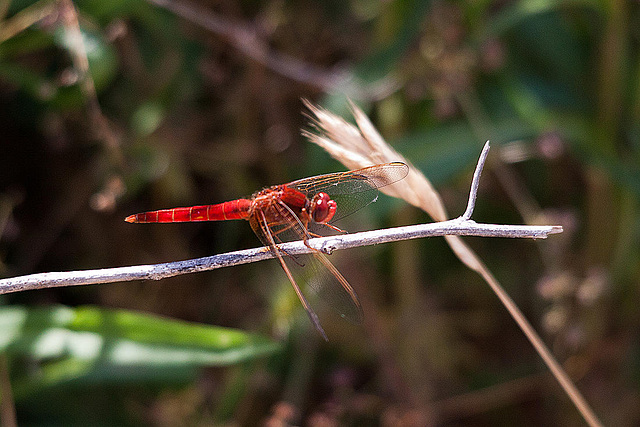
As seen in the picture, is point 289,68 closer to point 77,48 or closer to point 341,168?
point 341,168

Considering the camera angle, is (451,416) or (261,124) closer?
(451,416)

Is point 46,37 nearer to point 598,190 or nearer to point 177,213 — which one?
point 177,213

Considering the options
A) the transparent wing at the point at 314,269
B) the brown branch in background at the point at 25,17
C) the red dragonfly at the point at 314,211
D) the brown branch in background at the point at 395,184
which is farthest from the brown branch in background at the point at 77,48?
the brown branch in background at the point at 395,184

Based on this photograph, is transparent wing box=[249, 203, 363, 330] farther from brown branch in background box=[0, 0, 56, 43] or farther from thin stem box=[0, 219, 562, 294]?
brown branch in background box=[0, 0, 56, 43]

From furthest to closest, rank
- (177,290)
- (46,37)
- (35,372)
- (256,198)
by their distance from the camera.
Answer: (177,290) < (46,37) < (35,372) < (256,198)

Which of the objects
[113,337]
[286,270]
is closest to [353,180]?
[286,270]

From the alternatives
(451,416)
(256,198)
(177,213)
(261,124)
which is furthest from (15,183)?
(451,416)

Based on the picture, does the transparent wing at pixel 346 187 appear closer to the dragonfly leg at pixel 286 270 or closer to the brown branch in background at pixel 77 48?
the dragonfly leg at pixel 286 270

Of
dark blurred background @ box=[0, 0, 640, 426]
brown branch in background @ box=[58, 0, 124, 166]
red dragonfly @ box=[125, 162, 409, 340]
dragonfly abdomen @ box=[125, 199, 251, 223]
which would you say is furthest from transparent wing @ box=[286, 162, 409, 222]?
brown branch in background @ box=[58, 0, 124, 166]
